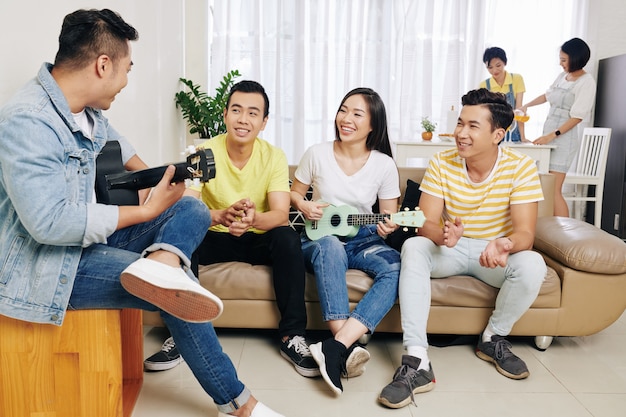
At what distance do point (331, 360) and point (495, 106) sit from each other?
1.12m

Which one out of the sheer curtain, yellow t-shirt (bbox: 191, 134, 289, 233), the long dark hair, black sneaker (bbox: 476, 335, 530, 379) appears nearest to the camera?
black sneaker (bbox: 476, 335, 530, 379)

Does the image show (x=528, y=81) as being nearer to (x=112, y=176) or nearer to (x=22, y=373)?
(x=112, y=176)

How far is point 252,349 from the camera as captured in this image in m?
2.35

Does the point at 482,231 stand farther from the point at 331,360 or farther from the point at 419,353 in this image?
the point at 331,360

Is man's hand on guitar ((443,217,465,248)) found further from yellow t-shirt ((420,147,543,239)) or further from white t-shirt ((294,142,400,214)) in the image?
white t-shirt ((294,142,400,214))

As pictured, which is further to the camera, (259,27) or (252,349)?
(259,27)

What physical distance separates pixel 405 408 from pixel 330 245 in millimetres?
644

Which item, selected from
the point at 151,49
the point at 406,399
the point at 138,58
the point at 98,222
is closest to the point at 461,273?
the point at 406,399

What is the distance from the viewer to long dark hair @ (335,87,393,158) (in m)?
2.51

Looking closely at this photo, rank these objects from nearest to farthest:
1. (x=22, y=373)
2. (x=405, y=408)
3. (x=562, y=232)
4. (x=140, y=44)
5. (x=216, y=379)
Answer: (x=22, y=373)
(x=216, y=379)
(x=405, y=408)
(x=562, y=232)
(x=140, y=44)

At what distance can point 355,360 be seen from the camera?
2057 millimetres

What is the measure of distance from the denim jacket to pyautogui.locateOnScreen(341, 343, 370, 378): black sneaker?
938 millimetres

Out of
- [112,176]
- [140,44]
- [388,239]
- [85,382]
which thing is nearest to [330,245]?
[388,239]

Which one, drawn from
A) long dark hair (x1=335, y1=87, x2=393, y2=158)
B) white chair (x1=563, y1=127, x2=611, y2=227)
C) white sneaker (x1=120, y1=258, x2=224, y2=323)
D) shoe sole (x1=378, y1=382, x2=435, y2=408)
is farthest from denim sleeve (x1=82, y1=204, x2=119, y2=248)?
white chair (x1=563, y1=127, x2=611, y2=227)
